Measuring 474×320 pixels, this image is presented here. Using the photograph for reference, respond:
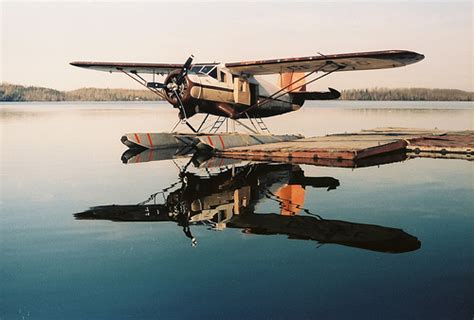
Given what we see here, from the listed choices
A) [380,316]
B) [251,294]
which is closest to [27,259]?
[251,294]

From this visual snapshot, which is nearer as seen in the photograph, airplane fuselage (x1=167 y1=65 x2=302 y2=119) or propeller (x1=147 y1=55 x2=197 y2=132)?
propeller (x1=147 y1=55 x2=197 y2=132)

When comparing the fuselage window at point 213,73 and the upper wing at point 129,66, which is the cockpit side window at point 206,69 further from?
the upper wing at point 129,66

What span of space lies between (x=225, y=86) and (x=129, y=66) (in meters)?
3.74

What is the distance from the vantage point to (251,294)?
3795 mm

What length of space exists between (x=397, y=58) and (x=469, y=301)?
10353 mm

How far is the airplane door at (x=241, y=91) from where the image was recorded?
52.9ft

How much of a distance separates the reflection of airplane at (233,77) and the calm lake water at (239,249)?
5.24 m

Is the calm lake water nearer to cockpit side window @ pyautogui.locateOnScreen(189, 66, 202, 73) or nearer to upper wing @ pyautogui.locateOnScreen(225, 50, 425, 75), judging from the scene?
upper wing @ pyautogui.locateOnScreen(225, 50, 425, 75)

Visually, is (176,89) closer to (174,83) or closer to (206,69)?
(174,83)

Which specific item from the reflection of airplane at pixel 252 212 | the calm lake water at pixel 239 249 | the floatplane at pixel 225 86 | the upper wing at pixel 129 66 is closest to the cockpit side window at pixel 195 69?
the floatplane at pixel 225 86

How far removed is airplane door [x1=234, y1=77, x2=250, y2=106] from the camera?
16.1 meters

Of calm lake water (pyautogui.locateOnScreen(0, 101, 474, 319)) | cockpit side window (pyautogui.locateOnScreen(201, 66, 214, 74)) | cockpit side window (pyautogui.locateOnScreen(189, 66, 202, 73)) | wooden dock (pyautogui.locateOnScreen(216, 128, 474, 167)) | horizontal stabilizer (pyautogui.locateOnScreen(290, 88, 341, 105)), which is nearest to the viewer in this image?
calm lake water (pyautogui.locateOnScreen(0, 101, 474, 319))

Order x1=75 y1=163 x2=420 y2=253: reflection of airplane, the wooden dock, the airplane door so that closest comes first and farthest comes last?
1. x1=75 y1=163 x2=420 y2=253: reflection of airplane
2. the wooden dock
3. the airplane door

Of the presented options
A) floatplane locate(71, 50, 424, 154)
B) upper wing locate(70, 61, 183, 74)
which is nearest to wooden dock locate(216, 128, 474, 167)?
floatplane locate(71, 50, 424, 154)
